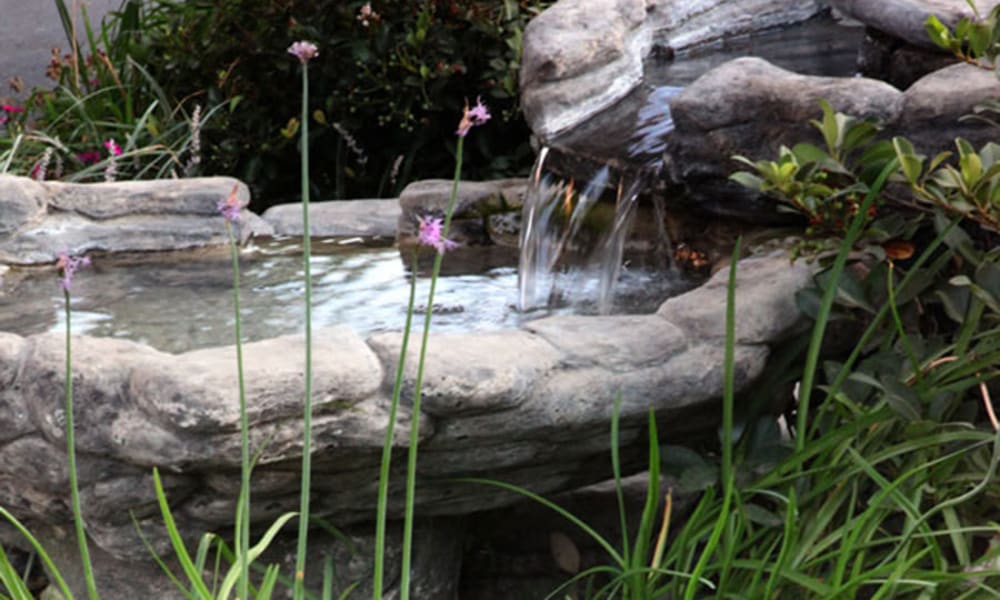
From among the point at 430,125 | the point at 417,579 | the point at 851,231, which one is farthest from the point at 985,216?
the point at 430,125

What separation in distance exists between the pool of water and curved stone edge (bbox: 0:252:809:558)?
2.11ft

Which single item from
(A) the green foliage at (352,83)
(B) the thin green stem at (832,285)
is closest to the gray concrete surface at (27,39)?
(A) the green foliage at (352,83)

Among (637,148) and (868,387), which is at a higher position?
(637,148)

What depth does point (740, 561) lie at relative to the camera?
7.25 feet

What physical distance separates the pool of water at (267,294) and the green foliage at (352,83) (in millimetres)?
1313

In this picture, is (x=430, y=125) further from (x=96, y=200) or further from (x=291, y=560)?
(x=291, y=560)

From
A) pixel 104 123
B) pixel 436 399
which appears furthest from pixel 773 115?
pixel 104 123

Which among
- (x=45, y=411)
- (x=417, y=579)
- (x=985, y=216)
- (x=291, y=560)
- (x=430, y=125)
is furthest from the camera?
(x=430, y=125)

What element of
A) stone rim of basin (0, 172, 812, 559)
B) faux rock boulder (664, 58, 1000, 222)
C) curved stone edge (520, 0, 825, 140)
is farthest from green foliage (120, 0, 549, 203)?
stone rim of basin (0, 172, 812, 559)

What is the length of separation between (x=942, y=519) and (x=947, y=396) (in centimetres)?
22

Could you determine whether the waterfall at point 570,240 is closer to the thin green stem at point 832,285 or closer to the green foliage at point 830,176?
the green foliage at point 830,176

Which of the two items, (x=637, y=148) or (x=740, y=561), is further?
(x=637, y=148)

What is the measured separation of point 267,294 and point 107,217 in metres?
0.65

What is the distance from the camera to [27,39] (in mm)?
7352
